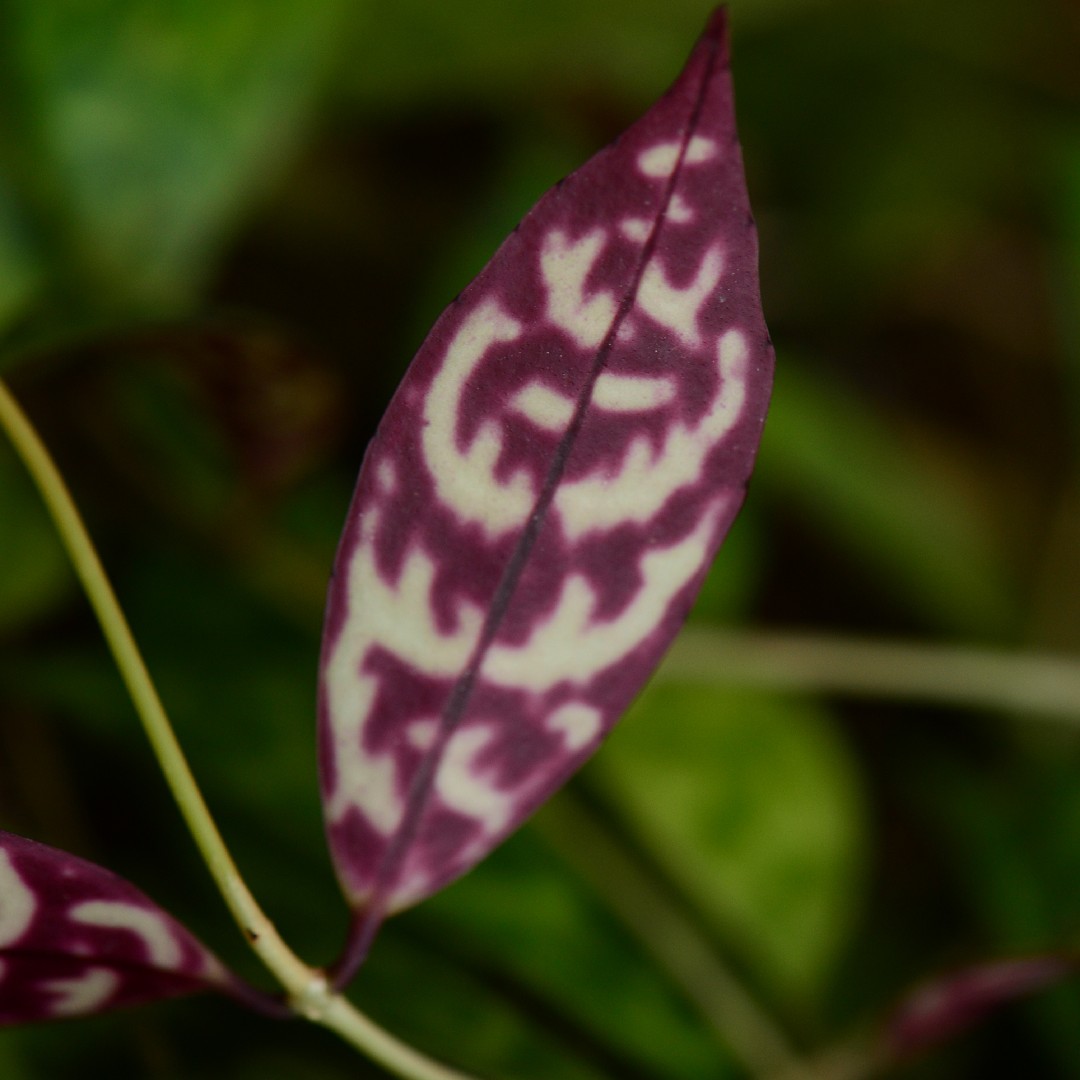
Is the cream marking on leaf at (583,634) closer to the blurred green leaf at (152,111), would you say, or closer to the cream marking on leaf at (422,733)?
the cream marking on leaf at (422,733)

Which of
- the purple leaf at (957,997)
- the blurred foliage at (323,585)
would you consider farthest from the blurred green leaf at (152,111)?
the purple leaf at (957,997)

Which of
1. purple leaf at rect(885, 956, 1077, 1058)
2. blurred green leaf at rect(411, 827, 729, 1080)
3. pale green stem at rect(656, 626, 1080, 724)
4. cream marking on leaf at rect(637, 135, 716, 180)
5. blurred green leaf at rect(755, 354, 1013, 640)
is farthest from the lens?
blurred green leaf at rect(755, 354, 1013, 640)

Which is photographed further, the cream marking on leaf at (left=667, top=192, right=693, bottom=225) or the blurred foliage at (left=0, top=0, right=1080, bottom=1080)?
the blurred foliage at (left=0, top=0, right=1080, bottom=1080)

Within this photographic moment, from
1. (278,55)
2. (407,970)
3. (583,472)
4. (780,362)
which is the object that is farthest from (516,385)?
(780,362)

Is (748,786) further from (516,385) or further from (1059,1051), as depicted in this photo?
(516,385)

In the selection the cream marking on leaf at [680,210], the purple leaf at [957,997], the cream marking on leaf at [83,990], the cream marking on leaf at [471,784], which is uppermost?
the cream marking on leaf at [680,210]

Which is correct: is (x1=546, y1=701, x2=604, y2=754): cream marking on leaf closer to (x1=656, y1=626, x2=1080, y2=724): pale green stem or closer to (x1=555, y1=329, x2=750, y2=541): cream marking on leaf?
(x1=555, y1=329, x2=750, y2=541): cream marking on leaf

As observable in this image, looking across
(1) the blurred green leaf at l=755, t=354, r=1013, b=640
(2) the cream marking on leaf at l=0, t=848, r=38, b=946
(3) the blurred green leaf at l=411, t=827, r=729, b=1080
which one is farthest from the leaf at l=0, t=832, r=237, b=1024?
(1) the blurred green leaf at l=755, t=354, r=1013, b=640
